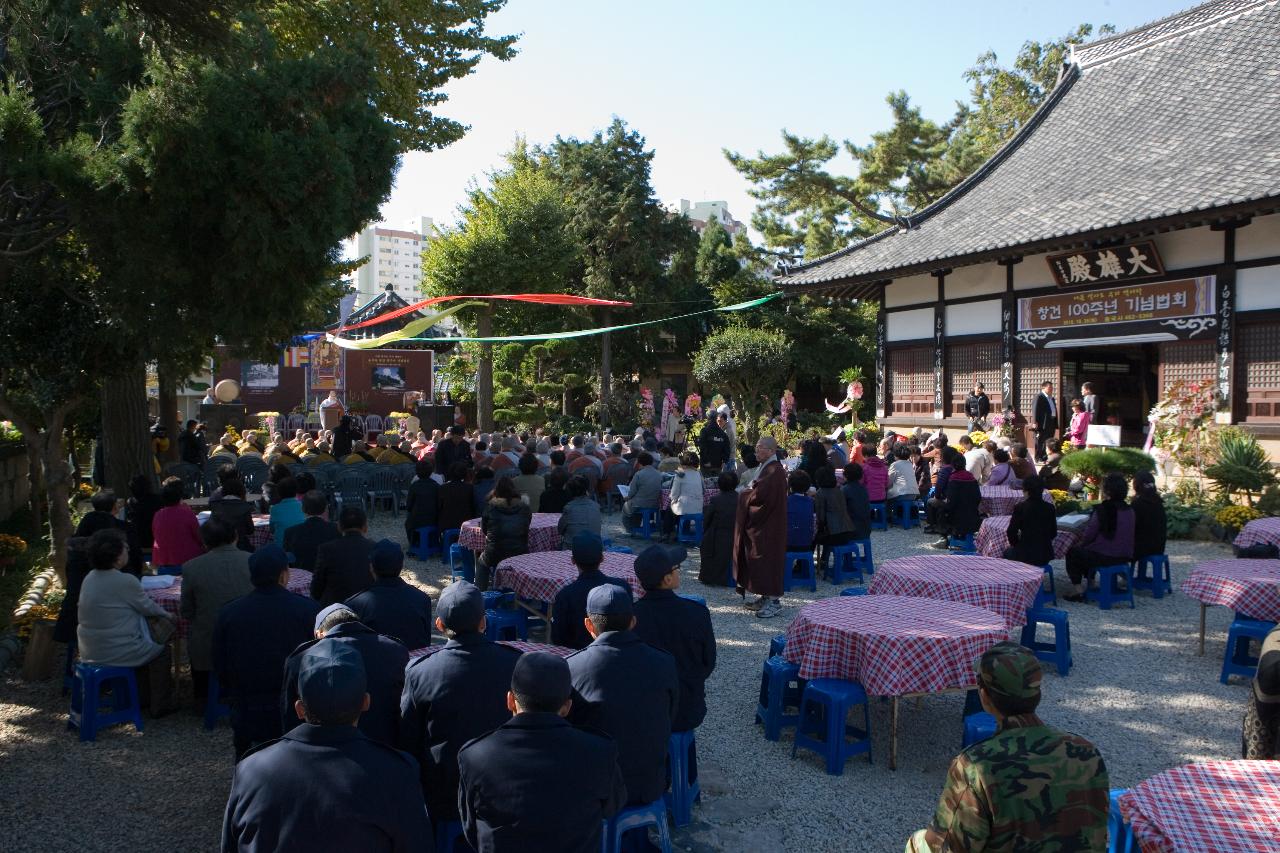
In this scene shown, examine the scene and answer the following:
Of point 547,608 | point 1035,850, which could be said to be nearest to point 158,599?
point 547,608

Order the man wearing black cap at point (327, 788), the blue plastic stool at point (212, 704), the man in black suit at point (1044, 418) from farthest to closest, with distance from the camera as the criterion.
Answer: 1. the man in black suit at point (1044, 418)
2. the blue plastic stool at point (212, 704)
3. the man wearing black cap at point (327, 788)

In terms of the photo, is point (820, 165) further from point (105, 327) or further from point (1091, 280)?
point (105, 327)

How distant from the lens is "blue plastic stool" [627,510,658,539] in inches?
417

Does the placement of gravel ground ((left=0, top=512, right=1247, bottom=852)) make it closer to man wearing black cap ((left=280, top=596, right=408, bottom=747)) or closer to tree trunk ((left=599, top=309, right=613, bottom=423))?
man wearing black cap ((left=280, top=596, right=408, bottom=747))

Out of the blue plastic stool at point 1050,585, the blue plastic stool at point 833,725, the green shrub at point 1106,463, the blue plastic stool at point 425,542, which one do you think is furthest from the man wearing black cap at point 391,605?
the green shrub at point 1106,463

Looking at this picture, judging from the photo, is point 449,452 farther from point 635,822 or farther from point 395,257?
point 395,257

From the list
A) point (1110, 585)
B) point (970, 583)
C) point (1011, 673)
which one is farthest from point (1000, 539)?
point (1011, 673)

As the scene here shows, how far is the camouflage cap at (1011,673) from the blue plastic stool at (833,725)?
7.20 ft

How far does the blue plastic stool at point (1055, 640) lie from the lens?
6.11 meters

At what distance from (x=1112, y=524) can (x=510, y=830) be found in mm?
6698

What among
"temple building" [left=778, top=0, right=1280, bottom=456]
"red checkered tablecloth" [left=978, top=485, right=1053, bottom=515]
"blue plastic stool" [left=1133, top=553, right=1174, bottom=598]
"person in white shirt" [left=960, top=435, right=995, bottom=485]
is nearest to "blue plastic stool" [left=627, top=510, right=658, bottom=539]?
"red checkered tablecloth" [left=978, top=485, right=1053, bottom=515]

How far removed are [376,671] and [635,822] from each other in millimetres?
1188

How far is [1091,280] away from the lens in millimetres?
14789

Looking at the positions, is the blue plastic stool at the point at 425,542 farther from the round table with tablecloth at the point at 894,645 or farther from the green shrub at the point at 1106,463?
the green shrub at the point at 1106,463
